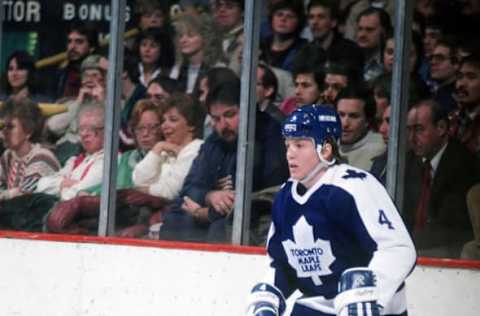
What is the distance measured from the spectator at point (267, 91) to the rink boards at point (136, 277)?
0.70m

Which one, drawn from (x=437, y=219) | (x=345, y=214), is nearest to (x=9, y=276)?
(x=437, y=219)

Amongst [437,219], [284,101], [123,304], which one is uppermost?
[284,101]

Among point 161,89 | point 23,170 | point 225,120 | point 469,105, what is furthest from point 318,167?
point 23,170

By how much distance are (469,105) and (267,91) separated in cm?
109

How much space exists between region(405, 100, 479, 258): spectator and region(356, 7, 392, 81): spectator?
0.97ft

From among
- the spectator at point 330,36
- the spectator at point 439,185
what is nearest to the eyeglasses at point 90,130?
the spectator at point 330,36

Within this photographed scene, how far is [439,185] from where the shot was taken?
7.12 meters

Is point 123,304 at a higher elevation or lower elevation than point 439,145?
lower

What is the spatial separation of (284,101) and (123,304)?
1.32 m

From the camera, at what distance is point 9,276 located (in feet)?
26.6

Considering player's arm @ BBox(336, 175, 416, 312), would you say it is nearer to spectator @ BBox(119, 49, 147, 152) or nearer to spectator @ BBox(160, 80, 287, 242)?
spectator @ BBox(160, 80, 287, 242)

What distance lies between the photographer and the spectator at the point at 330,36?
24.1ft

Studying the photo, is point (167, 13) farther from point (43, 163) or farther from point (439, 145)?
point (439, 145)

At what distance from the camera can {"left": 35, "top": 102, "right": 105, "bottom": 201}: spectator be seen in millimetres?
8180
